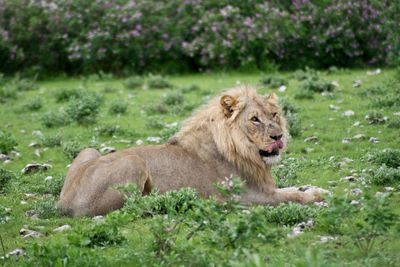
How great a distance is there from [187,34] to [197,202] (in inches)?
638

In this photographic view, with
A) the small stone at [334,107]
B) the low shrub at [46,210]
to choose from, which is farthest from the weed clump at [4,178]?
the small stone at [334,107]

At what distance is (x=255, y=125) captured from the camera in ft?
32.8

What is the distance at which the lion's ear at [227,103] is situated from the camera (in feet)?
33.3

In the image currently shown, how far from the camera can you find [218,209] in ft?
A: 24.0

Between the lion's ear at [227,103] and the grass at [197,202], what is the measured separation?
1334mm

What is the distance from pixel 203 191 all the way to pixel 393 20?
10585 mm

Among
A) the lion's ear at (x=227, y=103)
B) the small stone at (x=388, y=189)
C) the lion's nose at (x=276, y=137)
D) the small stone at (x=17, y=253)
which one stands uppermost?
the lion's ear at (x=227, y=103)

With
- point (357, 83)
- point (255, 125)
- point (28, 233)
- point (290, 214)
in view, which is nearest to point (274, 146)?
point (255, 125)

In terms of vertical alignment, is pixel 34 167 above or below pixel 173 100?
above

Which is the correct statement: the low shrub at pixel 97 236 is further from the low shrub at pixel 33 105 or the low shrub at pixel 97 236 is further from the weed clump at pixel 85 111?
the low shrub at pixel 33 105

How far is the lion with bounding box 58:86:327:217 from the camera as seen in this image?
9656mm

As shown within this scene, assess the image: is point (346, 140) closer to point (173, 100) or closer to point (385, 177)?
point (385, 177)

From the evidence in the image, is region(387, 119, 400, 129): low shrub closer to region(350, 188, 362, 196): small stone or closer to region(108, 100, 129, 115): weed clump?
region(350, 188, 362, 196): small stone

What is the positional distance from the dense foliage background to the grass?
113 cm
